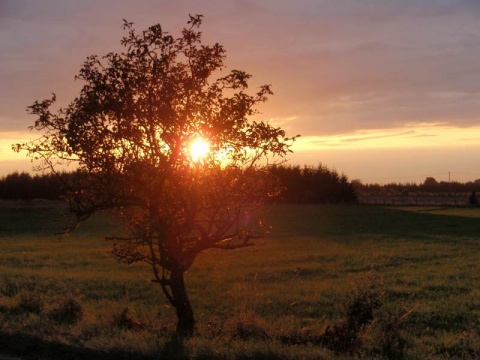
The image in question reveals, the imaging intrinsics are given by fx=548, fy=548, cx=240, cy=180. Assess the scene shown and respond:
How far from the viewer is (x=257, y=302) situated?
1416 centimetres

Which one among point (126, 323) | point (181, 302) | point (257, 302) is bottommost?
point (257, 302)

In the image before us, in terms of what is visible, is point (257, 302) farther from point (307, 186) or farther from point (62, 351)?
point (307, 186)

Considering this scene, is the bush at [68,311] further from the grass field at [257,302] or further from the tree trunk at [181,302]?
the tree trunk at [181,302]

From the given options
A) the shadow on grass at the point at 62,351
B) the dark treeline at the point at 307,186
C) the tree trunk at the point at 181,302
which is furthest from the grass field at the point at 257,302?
the dark treeline at the point at 307,186

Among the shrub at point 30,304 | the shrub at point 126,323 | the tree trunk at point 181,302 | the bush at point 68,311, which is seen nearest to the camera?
the tree trunk at point 181,302

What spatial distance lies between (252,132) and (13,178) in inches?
3634

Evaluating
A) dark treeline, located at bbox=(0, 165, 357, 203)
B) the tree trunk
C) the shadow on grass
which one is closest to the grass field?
the shadow on grass

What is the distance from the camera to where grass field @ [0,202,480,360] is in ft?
25.8

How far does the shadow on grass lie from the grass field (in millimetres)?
15

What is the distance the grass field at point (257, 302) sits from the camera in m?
7.85

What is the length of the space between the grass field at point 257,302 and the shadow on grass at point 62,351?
0.02 meters

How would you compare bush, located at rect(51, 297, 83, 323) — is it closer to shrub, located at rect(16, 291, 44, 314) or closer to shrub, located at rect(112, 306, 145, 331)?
shrub, located at rect(16, 291, 44, 314)

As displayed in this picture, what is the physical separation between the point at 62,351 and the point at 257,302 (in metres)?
7.15

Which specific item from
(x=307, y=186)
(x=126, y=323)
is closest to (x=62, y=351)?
(x=126, y=323)
